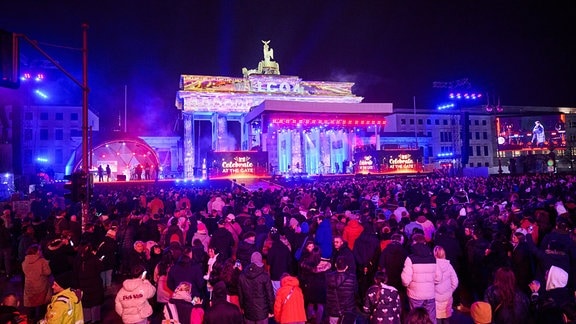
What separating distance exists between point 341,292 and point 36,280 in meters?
5.69

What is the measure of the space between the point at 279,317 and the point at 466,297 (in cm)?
512

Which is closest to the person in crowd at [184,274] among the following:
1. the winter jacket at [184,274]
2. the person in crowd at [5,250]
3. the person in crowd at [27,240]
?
the winter jacket at [184,274]

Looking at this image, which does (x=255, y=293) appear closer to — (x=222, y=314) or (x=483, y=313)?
(x=222, y=314)

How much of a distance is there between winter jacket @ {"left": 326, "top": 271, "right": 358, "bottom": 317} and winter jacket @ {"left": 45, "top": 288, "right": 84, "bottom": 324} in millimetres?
3525

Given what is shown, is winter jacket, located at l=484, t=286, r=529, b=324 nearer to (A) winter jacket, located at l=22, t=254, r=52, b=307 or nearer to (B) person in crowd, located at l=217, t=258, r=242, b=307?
(B) person in crowd, located at l=217, t=258, r=242, b=307

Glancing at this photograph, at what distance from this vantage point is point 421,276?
6.15 meters

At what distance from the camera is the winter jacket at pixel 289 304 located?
5.76 meters

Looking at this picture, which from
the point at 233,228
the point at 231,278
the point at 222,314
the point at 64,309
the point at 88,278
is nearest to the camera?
the point at 222,314

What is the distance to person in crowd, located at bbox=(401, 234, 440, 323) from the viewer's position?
6.16 meters

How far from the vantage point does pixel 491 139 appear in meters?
75.0

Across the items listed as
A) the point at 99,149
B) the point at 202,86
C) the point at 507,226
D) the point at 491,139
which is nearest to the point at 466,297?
the point at 507,226

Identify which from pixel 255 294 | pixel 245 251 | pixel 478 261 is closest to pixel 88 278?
pixel 245 251

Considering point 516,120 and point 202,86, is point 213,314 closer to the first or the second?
point 202,86

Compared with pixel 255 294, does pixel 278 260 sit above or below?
above
